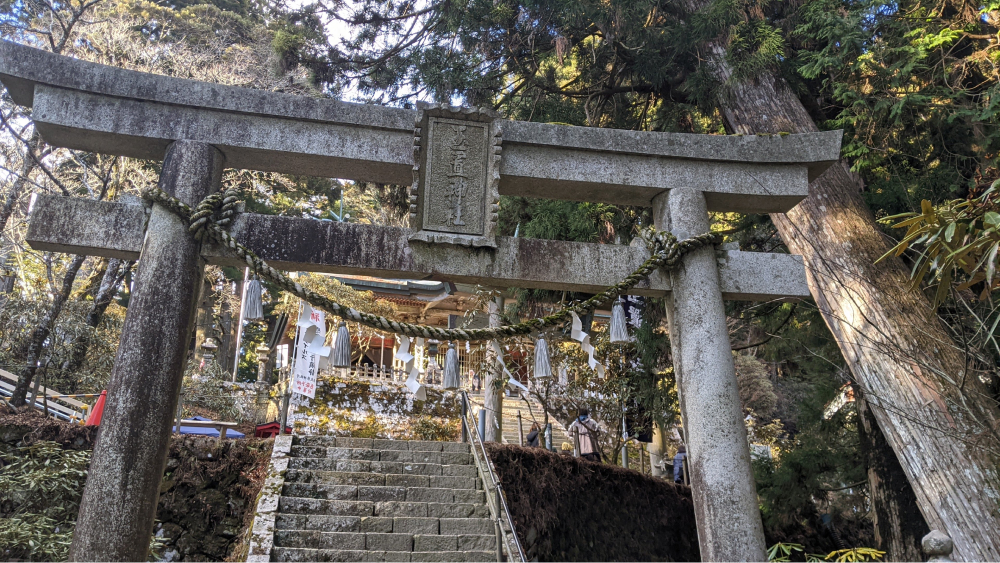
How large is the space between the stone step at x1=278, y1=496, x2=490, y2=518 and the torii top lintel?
3.88m

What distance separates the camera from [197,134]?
4.37 m

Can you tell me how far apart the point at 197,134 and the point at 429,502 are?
16.0ft

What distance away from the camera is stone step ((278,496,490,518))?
686 cm

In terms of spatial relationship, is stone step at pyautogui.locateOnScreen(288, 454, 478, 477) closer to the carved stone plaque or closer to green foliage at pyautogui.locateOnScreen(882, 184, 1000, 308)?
the carved stone plaque

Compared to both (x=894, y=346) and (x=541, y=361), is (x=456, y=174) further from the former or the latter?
(x=894, y=346)

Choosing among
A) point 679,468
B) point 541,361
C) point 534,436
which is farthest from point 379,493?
point 679,468

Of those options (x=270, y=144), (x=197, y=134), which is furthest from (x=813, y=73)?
(x=197, y=134)

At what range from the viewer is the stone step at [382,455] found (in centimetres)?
797

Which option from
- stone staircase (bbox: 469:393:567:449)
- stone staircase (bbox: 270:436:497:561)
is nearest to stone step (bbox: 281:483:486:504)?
stone staircase (bbox: 270:436:497:561)

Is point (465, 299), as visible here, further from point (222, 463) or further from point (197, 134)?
point (197, 134)

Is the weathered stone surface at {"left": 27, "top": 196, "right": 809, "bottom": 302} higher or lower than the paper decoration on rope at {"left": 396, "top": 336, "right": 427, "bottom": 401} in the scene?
higher

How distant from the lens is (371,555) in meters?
6.28

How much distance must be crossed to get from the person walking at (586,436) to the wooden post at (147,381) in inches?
312

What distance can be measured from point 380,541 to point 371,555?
0.24 meters
